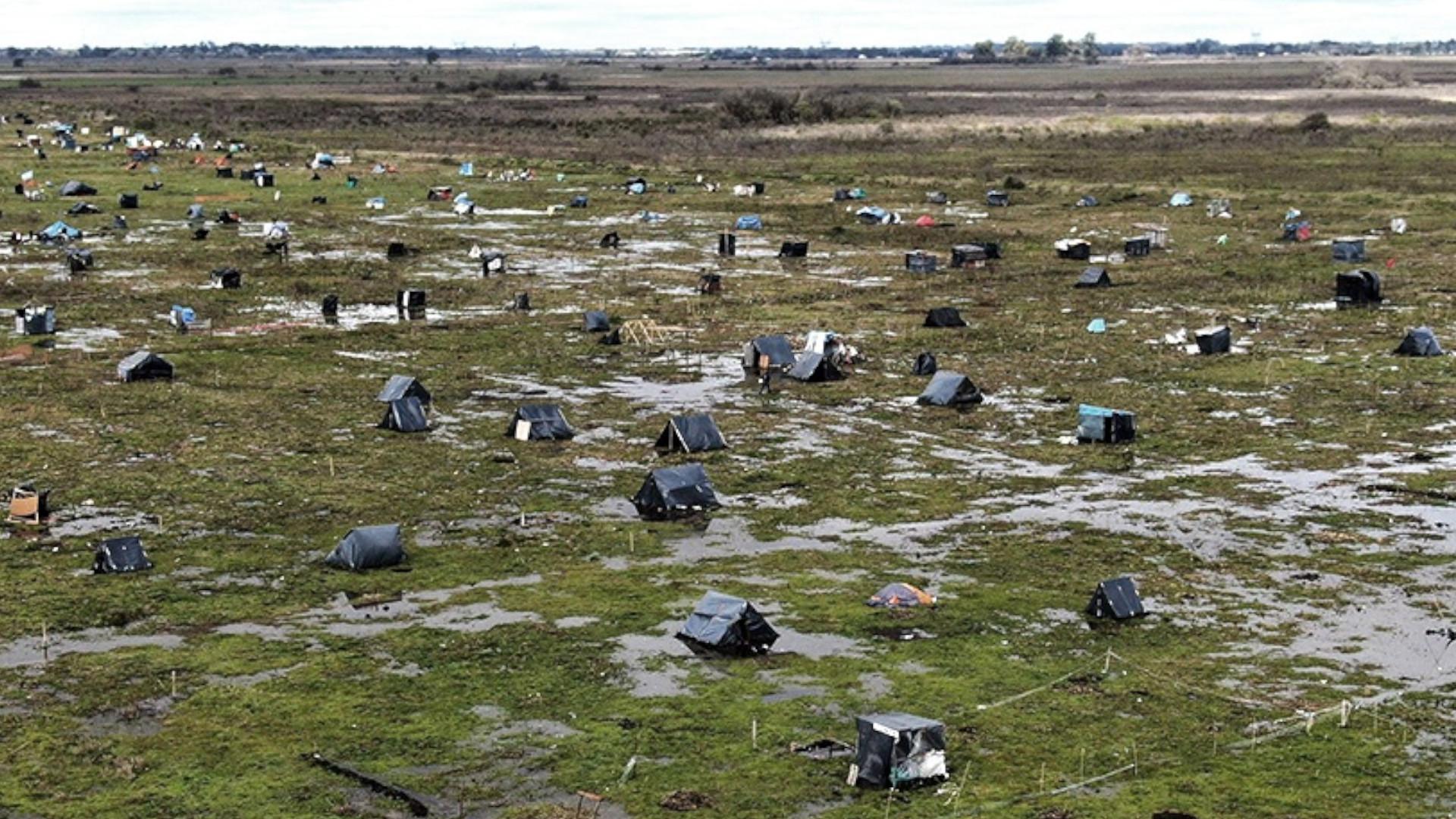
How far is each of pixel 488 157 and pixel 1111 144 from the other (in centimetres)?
4481

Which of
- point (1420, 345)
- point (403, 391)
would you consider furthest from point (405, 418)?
point (1420, 345)

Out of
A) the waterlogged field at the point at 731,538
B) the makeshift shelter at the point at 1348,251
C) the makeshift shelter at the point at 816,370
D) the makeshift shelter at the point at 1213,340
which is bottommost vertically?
the waterlogged field at the point at 731,538

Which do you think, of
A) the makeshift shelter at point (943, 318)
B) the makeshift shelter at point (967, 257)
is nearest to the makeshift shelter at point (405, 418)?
the makeshift shelter at point (943, 318)

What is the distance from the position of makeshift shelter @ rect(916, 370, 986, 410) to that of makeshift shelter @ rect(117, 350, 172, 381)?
802 inches

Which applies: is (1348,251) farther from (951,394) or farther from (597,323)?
(597,323)

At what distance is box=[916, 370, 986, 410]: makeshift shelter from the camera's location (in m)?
43.3

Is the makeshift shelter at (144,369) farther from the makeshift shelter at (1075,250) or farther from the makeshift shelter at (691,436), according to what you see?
the makeshift shelter at (1075,250)

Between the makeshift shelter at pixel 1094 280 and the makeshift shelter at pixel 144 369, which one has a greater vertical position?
the makeshift shelter at pixel 1094 280

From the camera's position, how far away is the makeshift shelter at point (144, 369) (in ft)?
150

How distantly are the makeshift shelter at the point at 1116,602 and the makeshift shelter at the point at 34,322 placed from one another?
37.0m

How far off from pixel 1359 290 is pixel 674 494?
3170cm

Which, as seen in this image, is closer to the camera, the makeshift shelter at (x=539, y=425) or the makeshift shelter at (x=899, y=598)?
the makeshift shelter at (x=899, y=598)

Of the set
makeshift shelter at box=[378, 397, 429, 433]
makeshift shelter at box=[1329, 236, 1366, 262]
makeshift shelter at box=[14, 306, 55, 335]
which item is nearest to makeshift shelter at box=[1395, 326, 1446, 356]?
makeshift shelter at box=[1329, 236, 1366, 262]

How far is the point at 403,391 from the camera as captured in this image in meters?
42.5
